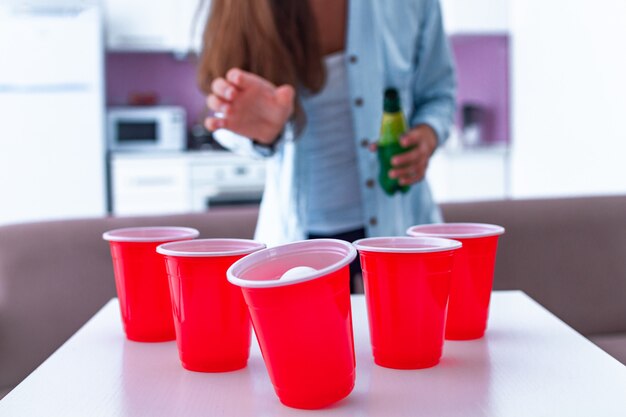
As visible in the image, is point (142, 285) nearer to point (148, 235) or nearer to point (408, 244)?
point (148, 235)

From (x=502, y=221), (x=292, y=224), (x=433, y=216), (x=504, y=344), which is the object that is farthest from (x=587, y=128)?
(x=504, y=344)

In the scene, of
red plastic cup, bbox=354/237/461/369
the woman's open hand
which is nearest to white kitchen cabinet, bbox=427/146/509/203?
the woman's open hand

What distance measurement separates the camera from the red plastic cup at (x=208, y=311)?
2.19ft

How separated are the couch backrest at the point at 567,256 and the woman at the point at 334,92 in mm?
342

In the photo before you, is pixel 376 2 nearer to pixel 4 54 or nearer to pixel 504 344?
pixel 504 344

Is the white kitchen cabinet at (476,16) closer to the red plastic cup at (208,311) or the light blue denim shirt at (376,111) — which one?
the light blue denim shirt at (376,111)

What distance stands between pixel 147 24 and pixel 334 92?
3.30m

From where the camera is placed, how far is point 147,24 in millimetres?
4418

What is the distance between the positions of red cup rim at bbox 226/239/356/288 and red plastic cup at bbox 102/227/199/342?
0.20 m

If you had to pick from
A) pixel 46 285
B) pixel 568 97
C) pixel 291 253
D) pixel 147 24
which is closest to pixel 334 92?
pixel 46 285

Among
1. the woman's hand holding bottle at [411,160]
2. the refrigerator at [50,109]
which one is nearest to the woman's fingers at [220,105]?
the woman's hand holding bottle at [411,160]

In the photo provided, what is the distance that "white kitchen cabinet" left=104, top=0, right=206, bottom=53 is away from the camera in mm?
4359

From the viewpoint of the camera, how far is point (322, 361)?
578 mm

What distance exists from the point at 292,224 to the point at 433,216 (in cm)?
31
